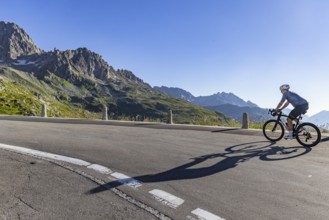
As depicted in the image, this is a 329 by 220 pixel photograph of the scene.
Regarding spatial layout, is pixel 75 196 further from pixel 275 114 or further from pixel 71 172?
pixel 275 114

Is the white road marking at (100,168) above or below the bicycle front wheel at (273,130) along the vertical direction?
below

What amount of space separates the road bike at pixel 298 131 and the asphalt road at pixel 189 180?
1.87 ft

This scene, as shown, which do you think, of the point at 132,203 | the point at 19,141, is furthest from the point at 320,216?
the point at 19,141

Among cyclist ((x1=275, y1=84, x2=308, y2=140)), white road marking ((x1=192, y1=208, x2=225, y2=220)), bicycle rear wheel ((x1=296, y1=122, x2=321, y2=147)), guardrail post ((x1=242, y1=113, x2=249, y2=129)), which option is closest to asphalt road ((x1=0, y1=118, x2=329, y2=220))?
white road marking ((x1=192, y1=208, x2=225, y2=220))

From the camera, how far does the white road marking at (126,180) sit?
5.58 m

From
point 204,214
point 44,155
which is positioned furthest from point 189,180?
point 44,155

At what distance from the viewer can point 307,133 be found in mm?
10414

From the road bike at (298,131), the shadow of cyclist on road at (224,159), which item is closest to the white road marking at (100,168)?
the shadow of cyclist on road at (224,159)

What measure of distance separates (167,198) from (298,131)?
7.09 m

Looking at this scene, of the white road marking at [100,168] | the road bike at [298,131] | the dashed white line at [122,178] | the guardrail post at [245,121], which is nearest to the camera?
the dashed white line at [122,178]

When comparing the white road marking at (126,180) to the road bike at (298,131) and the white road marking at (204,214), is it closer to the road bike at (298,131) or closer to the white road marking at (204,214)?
the white road marking at (204,214)

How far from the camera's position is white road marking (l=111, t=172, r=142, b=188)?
5582 millimetres

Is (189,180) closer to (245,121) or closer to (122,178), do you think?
(122,178)

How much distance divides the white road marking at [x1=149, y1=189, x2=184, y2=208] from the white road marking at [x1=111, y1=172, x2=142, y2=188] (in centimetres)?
44
